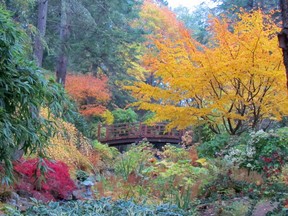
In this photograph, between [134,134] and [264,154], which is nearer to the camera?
[264,154]

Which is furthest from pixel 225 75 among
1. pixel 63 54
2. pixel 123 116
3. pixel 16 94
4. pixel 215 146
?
pixel 123 116

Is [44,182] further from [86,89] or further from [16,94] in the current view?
[86,89]

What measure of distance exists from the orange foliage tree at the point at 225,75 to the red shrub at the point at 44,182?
311cm

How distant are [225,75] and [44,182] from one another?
500 cm

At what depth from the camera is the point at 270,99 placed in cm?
975

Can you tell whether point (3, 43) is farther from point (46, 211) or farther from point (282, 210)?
point (282, 210)

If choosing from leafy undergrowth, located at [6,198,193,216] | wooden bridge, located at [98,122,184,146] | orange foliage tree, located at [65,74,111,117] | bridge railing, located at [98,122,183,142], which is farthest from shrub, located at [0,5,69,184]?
wooden bridge, located at [98,122,184,146]

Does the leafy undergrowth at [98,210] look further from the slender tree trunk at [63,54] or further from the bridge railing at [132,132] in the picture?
the bridge railing at [132,132]

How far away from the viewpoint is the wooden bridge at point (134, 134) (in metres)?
20.4

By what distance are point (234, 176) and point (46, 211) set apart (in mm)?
4813

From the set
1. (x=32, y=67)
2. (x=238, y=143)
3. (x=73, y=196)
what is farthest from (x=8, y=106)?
(x=238, y=143)

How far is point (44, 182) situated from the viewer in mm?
6711

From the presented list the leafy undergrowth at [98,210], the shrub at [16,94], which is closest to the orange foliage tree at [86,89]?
the shrub at [16,94]

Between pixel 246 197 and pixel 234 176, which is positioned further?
pixel 234 176
